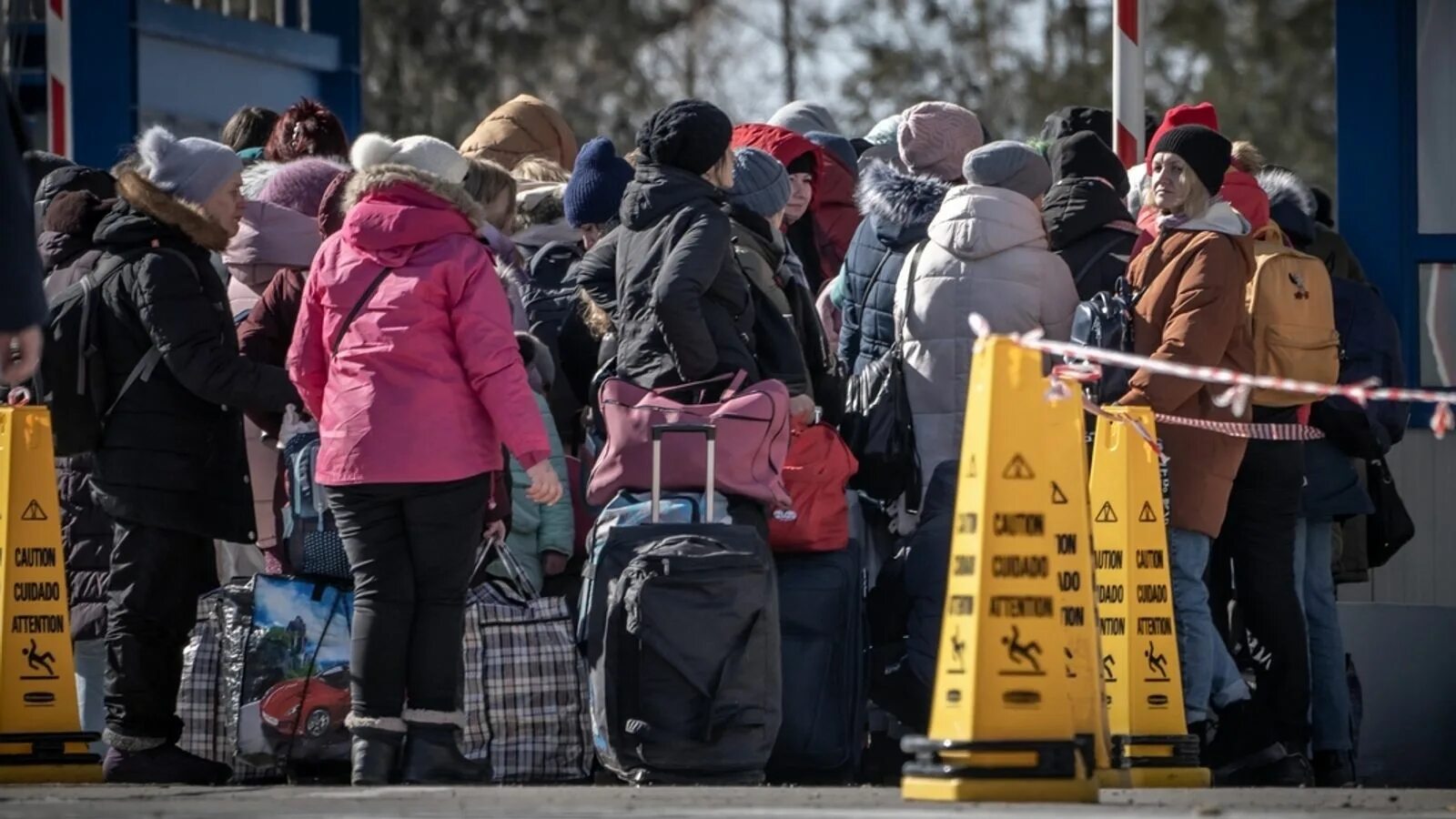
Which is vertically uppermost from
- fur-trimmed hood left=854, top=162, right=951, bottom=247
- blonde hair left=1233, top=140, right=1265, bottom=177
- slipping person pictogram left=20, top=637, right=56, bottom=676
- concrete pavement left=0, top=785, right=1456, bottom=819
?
blonde hair left=1233, top=140, right=1265, bottom=177

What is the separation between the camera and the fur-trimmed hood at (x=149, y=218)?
30.4ft

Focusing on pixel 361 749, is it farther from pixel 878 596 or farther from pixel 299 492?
pixel 878 596

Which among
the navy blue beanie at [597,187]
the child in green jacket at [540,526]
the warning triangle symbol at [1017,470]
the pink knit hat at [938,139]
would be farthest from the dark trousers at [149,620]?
the warning triangle symbol at [1017,470]

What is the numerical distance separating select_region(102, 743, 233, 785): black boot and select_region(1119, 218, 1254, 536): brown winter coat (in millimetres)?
2947

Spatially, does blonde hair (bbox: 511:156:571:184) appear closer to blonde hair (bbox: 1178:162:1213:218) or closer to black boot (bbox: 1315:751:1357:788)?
blonde hair (bbox: 1178:162:1213:218)

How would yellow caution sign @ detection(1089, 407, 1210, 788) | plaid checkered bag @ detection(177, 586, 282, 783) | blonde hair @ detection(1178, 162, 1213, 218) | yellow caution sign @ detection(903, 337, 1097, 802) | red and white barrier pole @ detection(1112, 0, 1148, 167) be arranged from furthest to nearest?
red and white barrier pole @ detection(1112, 0, 1148, 167) → blonde hair @ detection(1178, 162, 1213, 218) → plaid checkered bag @ detection(177, 586, 282, 783) → yellow caution sign @ detection(1089, 407, 1210, 788) → yellow caution sign @ detection(903, 337, 1097, 802)

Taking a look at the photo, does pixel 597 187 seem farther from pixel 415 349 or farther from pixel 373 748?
pixel 373 748

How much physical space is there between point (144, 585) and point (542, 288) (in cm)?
179

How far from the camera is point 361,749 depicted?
8.68 meters

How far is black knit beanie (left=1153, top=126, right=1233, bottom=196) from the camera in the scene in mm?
9617

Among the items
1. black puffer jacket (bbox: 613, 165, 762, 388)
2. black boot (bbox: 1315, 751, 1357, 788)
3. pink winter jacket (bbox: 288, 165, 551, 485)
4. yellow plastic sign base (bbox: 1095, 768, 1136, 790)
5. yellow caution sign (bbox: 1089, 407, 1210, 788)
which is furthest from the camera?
black boot (bbox: 1315, 751, 1357, 788)

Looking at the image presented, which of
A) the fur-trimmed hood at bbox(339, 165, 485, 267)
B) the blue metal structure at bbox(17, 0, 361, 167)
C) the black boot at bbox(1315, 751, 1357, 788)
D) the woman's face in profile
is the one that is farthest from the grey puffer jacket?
the blue metal structure at bbox(17, 0, 361, 167)

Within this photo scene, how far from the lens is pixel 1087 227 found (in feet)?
33.0

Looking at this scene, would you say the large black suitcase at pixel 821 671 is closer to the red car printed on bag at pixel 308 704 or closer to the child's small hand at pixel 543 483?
the child's small hand at pixel 543 483
